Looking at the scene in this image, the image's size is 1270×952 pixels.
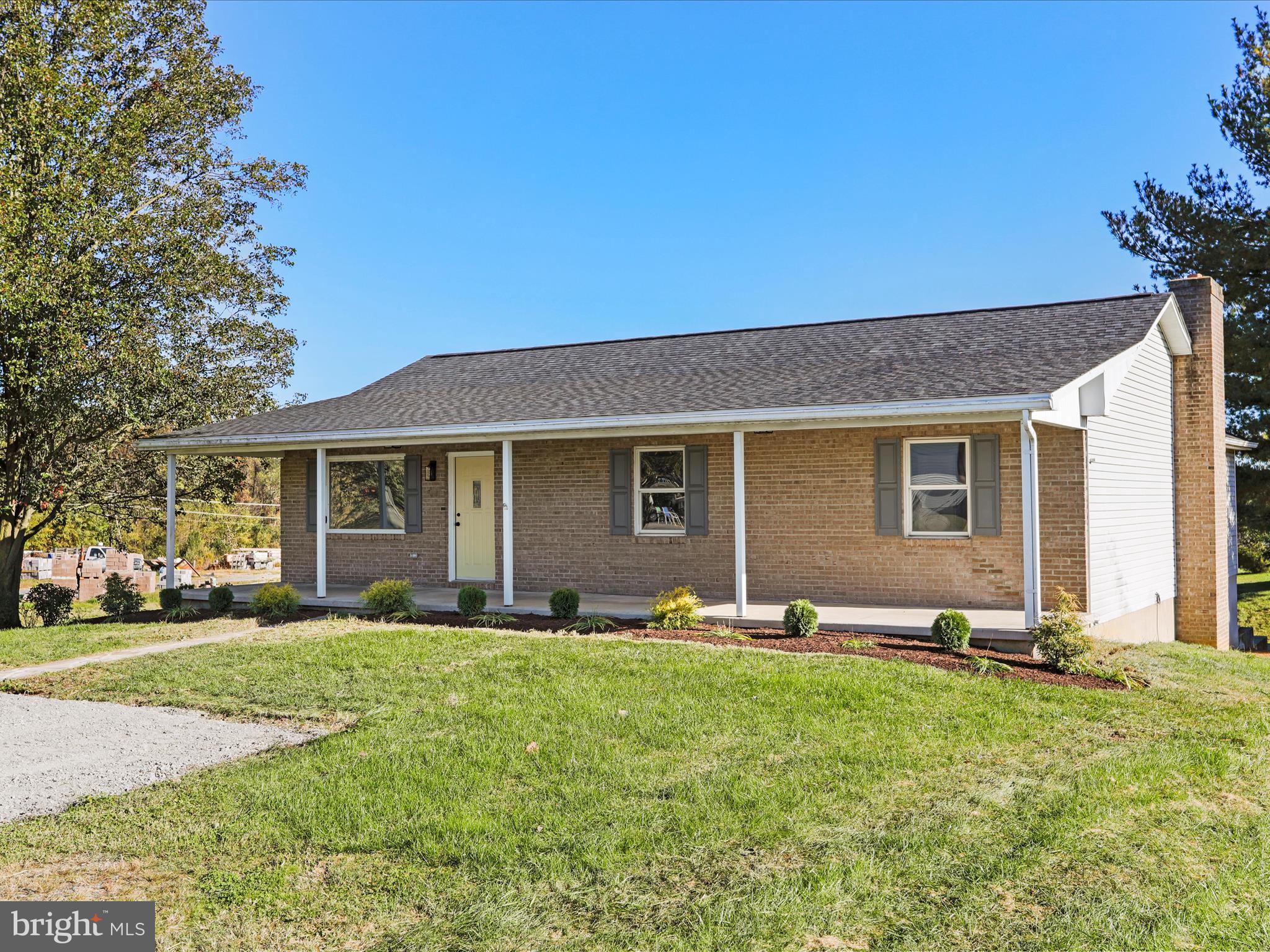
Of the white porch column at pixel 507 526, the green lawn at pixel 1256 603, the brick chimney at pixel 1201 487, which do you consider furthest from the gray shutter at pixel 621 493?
the green lawn at pixel 1256 603

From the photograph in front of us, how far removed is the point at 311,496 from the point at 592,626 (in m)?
7.99

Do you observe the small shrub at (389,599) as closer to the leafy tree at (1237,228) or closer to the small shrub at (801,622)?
the small shrub at (801,622)

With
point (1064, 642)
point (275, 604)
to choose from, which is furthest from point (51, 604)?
point (1064, 642)

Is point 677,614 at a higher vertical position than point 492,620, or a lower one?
higher

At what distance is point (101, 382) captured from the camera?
1648 cm

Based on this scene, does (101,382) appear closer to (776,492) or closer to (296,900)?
(776,492)

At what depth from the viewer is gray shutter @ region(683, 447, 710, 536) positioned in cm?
1419

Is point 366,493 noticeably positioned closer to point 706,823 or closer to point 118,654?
point 118,654

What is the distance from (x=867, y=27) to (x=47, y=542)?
25656 millimetres

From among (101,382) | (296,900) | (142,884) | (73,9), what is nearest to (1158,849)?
(296,900)

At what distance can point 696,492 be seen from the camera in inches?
561

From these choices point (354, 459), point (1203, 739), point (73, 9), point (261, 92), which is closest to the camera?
point (1203, 739)

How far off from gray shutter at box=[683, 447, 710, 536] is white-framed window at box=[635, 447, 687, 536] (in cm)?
8

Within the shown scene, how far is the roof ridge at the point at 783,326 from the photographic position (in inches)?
585
